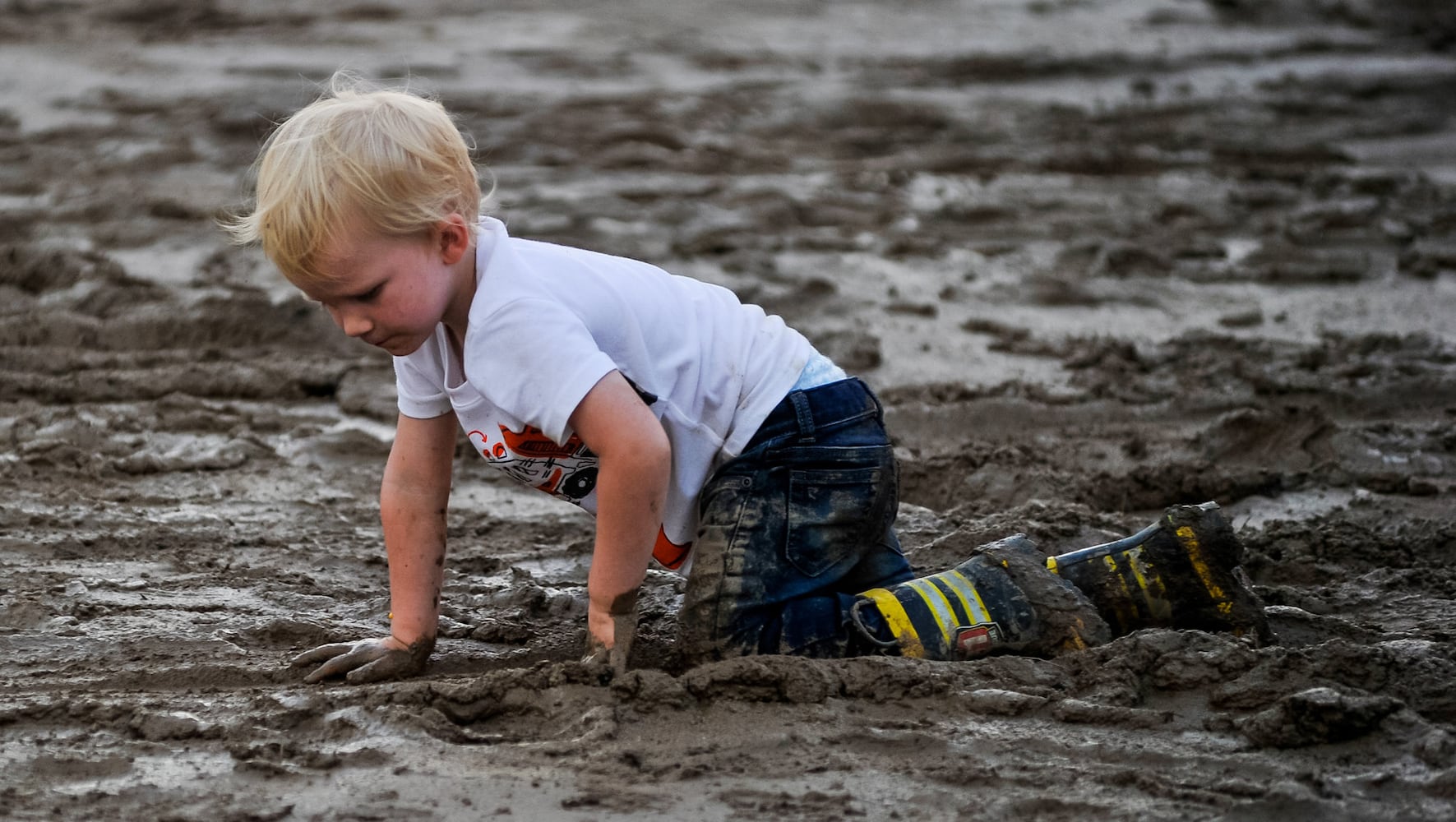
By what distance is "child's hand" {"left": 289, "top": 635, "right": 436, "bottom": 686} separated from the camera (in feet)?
7.96

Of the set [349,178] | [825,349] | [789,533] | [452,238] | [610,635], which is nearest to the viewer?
[349,178]

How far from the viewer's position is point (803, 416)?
8.26 ft

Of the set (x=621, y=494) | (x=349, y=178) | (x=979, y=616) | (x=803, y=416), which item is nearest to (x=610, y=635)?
(x=621, y=494)

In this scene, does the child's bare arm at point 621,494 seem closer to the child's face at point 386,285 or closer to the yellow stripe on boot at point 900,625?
the child's face at point 386,285

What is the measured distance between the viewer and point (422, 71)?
25.9 feet

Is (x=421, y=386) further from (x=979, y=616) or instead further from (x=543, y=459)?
(x=979, y=616)

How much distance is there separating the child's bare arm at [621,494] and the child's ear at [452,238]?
305 mm

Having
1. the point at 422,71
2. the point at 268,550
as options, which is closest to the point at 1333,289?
the point at 268,550

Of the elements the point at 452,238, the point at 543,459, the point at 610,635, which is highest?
the point at 452,238

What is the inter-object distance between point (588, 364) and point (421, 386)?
17.8 inches

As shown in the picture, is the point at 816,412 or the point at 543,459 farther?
the point at 816,412

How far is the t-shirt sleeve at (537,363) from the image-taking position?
7.09 feet

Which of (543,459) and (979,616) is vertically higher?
(543,459)

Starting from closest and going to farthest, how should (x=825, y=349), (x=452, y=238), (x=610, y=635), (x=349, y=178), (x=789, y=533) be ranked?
(x=349, y=178), (x=452, y=238), (x=610, y=635), (x=789, y=533), (x=825, y=349)
